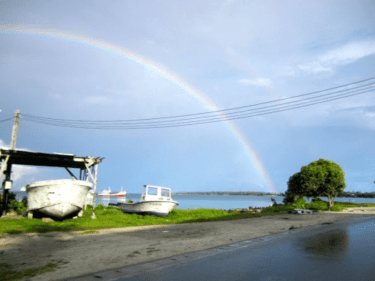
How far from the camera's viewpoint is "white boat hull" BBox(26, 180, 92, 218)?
19312 mm

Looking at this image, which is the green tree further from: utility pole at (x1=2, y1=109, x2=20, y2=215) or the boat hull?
utility pole at (x1=2, y1=109, x2=20, y2=215)

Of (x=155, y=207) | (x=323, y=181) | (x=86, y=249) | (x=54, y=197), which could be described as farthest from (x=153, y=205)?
(x=323, y=181)

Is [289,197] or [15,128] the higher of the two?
[15,128]

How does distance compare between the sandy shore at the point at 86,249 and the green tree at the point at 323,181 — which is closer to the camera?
the sandy shore at the point at 86,249

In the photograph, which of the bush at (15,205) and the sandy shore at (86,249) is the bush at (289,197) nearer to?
the bush at (15,205)

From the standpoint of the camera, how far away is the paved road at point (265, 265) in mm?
6723

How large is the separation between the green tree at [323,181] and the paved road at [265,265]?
38.5 meters

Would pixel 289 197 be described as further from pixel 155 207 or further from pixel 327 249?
pixel 327 249

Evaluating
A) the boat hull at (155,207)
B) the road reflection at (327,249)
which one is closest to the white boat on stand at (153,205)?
the boat hull at (155,207)

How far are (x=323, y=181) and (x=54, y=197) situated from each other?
1601 inches

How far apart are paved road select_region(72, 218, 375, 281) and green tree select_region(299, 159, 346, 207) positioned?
3852 centimetres

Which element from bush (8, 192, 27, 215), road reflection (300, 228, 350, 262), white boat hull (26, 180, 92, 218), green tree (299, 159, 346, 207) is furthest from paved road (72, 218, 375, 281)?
green tree (299, 159, 346, 207)

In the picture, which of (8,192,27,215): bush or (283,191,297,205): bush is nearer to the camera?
(8,192,27,215): bush

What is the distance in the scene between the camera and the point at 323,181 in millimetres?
47312
